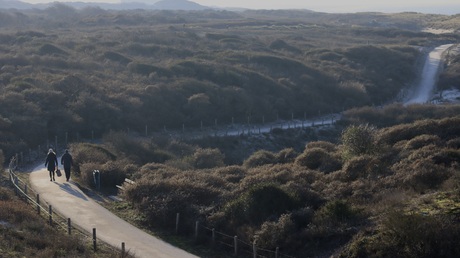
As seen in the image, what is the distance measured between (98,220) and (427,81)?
2393 inches


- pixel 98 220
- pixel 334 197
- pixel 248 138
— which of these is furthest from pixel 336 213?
pixel 248 138

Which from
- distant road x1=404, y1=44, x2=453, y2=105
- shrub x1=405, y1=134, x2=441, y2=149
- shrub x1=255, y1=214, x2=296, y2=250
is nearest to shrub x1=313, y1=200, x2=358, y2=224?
shrub x1=255, y1=214, x2=296, y2=250

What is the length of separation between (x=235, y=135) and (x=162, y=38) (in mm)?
50699

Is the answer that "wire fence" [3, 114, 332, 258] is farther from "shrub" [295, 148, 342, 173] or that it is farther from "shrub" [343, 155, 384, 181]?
"shrub" [295, 148, 342, 173]

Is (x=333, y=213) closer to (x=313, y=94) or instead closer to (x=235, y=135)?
(x=235, y=135)

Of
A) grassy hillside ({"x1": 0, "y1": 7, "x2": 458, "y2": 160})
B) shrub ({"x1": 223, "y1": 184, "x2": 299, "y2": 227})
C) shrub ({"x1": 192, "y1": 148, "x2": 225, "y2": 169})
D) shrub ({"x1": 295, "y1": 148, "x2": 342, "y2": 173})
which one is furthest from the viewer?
grassy hillside ({"x1": 0, "y1": 7, "x2": 458, "y2": 160})

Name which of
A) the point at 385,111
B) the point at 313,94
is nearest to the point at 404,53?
the point at 313,94

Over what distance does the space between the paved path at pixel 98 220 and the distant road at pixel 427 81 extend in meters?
43.5

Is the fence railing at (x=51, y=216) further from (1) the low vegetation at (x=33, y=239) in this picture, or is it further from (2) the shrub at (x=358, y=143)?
(2) the shrub at (x=358, y=143)

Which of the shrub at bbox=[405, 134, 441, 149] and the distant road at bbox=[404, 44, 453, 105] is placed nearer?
the shrub at bbox=[405, 134, 441, 149]

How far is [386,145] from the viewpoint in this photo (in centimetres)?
2544

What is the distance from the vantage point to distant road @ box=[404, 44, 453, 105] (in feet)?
208

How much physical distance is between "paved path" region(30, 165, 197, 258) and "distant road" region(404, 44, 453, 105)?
4346cm

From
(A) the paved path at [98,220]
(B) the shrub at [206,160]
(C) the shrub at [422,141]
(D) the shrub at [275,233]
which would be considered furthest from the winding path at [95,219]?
(C) the shrub at [422,141]
